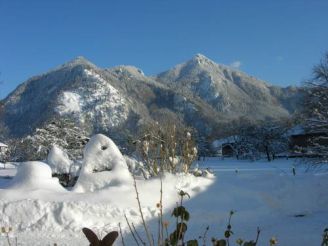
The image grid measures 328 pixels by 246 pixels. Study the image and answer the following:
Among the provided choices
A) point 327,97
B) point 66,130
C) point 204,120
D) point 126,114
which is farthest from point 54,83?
point 327,97

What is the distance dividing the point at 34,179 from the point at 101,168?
219 centimetres

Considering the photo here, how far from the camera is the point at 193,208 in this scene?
11383 mm

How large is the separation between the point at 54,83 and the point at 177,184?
629ft

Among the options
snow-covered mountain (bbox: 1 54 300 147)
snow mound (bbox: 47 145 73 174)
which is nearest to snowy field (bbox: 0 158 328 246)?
snow mound (bbox: 47 145 73 174)

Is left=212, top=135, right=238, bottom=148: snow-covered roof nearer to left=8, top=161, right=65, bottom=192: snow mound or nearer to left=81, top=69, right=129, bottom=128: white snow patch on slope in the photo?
left=8, top=161, right=65, bottom=192: snow mound

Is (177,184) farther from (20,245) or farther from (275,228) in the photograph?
(20,245)

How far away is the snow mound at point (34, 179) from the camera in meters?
11.6

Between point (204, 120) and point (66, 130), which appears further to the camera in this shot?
point (204, 120)

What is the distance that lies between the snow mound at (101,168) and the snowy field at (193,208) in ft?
2.27

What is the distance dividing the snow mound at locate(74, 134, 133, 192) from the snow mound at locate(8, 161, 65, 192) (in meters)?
0.79

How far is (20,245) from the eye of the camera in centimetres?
838

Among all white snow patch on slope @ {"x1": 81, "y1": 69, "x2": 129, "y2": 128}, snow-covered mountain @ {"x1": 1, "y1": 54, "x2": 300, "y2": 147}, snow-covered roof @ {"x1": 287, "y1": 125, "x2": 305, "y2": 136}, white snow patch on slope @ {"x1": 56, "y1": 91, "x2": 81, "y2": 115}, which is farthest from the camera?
white snow patch on slope @ {"x1": 56, "y1": 91, "x2": 81, "y2": 115}

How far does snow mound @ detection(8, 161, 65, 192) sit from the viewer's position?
38.1 feet

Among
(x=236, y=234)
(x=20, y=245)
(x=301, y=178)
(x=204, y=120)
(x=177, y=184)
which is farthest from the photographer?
(x=204, y=120)
